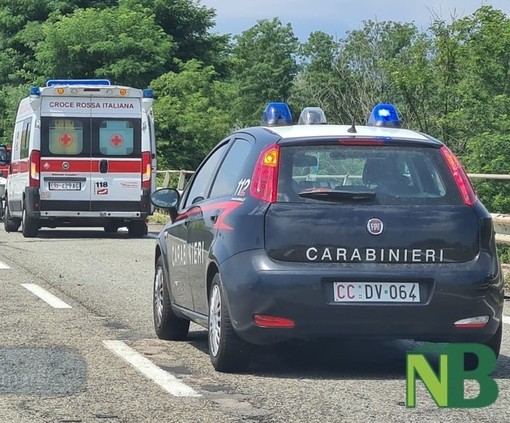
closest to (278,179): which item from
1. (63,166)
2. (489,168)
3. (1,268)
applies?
(1,268)

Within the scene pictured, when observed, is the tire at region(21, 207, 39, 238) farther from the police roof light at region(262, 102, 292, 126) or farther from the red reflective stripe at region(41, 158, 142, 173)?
the police roof light at region(262, 102, 292, 126)

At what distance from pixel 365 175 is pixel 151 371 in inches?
67.2

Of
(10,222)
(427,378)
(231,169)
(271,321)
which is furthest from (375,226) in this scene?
(10,222)

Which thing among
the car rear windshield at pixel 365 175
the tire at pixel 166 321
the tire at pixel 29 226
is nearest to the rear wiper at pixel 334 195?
the car rear windshield at pixel 365 175

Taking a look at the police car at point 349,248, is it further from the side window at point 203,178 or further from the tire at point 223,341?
the side window at point 203,178

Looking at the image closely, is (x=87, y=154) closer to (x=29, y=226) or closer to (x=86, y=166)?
(x=86, y=166)

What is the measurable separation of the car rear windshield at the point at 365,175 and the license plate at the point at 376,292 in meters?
0.50

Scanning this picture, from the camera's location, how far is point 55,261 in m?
17.6

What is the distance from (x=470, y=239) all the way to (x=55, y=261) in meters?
10.3

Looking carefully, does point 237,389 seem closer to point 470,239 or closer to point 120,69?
point 470,239

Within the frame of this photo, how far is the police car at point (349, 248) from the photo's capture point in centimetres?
784

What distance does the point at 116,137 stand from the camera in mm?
23156

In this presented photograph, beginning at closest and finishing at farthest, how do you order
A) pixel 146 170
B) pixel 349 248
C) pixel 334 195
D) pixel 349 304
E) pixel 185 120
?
pixel 349 304
pixel 349 248
pixel 334 195
pixel 146 170
pixel 185 120

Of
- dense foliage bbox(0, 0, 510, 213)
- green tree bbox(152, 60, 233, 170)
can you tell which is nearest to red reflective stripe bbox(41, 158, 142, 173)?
dense foliage bbox(0, 0, 510, 213)
